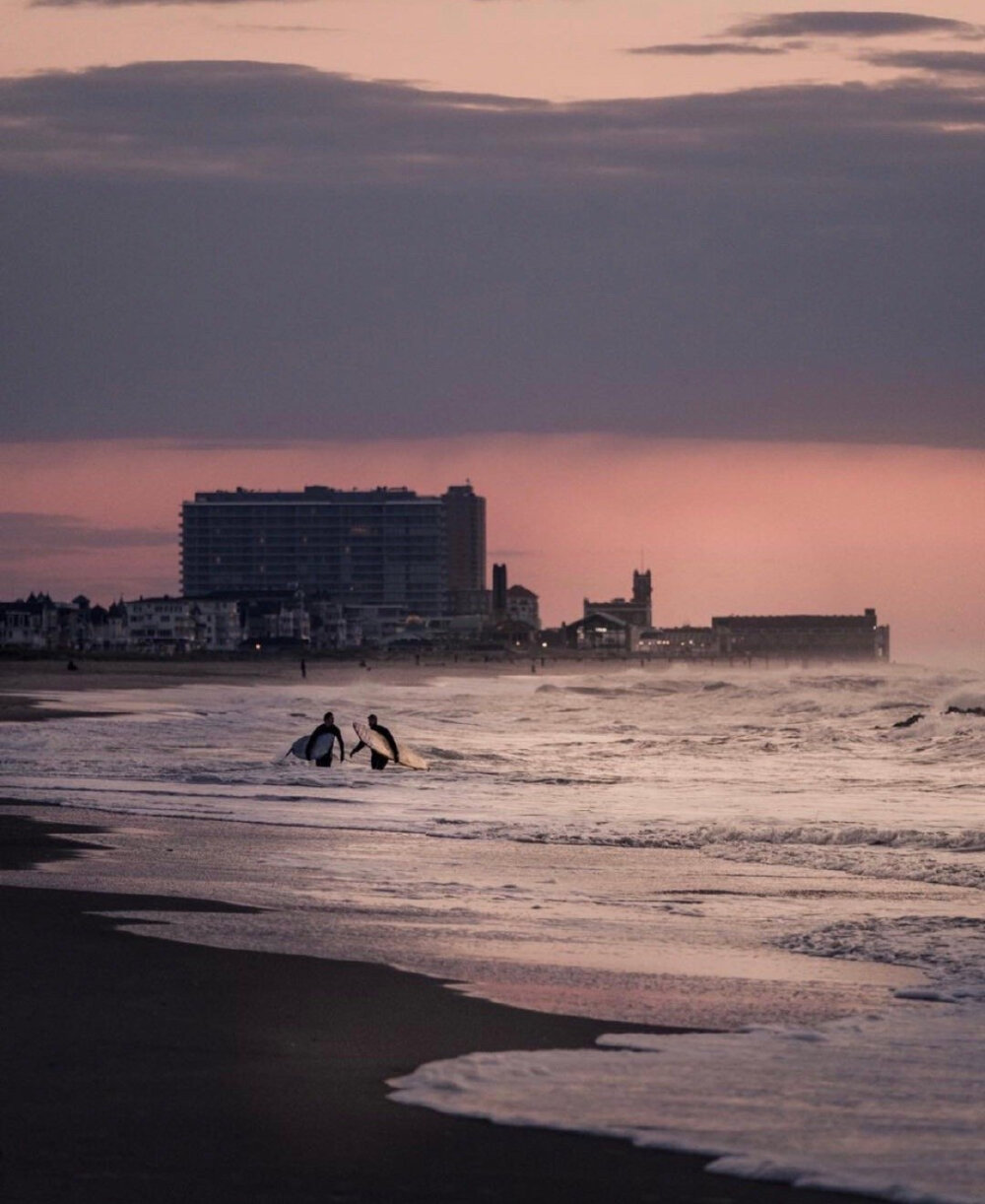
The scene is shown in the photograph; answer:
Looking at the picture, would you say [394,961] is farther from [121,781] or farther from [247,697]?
[247,697]

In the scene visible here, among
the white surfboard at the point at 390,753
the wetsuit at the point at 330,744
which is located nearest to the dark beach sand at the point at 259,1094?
the wetsuit at the point at 330,744

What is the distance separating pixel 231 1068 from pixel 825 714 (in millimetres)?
53890

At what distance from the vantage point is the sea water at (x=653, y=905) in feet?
25.0

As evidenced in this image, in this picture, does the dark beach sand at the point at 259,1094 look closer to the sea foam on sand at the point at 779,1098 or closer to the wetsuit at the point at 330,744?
the sea foam on sand at the point at 779,1098

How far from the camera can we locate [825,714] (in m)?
60.6

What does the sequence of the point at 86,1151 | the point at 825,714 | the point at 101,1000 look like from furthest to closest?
the point at 825,714, the point at 101,1000, the point at 86,1151

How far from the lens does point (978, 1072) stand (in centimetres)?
837

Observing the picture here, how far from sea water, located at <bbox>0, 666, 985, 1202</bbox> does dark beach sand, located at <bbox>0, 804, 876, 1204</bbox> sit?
0.35 meters

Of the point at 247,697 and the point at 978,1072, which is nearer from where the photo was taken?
the point at 978,1072

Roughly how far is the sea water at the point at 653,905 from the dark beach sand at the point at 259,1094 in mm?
350

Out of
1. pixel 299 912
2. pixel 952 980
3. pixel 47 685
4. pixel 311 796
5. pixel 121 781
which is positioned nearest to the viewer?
pixel 952 980

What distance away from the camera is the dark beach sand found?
6.32 m

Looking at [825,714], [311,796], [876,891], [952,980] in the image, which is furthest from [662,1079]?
[825,714]

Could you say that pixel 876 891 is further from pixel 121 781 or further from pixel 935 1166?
pixel 121 781
